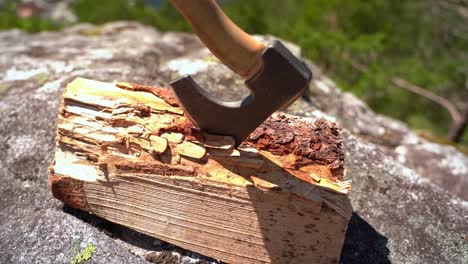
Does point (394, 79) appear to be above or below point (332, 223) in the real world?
below

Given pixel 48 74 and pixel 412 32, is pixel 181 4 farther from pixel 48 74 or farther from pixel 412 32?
pixel 412 32

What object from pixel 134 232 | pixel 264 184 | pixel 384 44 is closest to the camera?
pixel 264 184

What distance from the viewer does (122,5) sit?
10.2 metres

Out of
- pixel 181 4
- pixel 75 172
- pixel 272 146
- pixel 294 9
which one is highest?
pixel 181 4

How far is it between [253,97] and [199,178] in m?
0.55

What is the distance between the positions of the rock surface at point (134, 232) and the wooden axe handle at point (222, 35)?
1.27m

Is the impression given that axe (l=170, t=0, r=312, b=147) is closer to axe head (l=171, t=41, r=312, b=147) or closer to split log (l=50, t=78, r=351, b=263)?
axe head (l=171, t=41, r=312, b=147)

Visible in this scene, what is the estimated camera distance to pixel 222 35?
1.85 metres

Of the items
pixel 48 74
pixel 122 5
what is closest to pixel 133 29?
pixel 48 74

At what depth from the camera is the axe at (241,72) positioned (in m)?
1.83

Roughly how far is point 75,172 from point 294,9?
592 inches

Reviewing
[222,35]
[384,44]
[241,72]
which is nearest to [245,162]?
[241,72]

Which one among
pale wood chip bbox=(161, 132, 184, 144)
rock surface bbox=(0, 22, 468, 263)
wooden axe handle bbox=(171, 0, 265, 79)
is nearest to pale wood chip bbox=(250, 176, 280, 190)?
pale wood chip bbox=(161, 132, 184, 144)

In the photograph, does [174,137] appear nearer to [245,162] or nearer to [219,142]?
[219,142]
